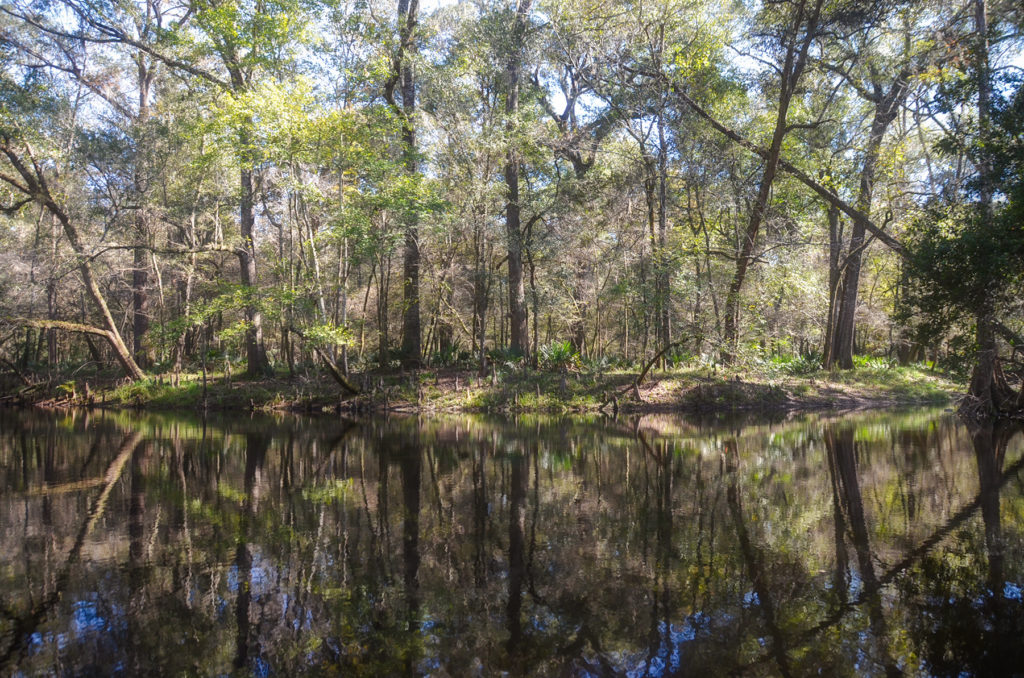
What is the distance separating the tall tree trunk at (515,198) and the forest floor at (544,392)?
2.01 m

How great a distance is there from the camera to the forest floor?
67.0 ft

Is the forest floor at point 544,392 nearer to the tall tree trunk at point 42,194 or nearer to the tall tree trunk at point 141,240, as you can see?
the tall tree trunk at point 141,240

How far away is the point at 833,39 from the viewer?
1677 cm

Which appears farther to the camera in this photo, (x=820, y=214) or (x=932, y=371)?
(x=820, y=214)

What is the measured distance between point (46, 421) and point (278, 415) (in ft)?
20.7

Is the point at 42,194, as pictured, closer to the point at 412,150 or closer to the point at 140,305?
the point at 140,305

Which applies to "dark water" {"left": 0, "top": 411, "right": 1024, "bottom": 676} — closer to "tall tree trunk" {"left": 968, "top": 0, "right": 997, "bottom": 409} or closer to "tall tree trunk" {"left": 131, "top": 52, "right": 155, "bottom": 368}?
"tall tree trunk" {"left": 968, "top": 0, "right": 997, "bottom": 409}

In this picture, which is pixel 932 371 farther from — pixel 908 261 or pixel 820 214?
pixel 908 261

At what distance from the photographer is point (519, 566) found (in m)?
5.56

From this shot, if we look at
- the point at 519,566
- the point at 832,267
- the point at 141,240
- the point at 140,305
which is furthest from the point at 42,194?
the point at 832,267

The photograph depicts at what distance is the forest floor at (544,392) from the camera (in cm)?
2042

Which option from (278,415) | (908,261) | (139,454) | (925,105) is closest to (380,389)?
(278,415)

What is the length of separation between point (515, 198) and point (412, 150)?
384 cm

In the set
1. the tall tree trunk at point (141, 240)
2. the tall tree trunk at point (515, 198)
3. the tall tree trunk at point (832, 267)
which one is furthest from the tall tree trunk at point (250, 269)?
the tall tree trunk at point (832, 267)
